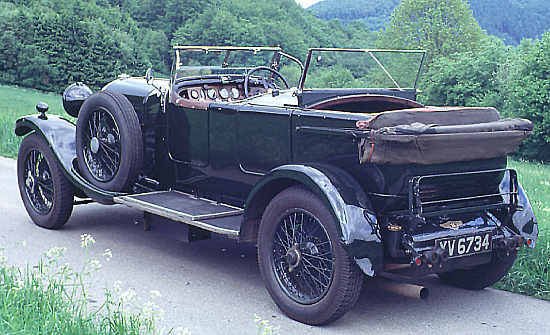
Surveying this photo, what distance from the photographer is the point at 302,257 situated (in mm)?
4457

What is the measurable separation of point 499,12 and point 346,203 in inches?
3978

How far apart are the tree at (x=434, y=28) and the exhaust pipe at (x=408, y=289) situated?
150 feet

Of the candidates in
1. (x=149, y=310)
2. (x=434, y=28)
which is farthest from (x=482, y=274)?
(x=434, y=28)

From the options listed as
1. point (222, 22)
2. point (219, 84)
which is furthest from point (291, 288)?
point (222, 22)

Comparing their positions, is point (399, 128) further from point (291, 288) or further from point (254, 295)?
point (254, 295)

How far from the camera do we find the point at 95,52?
61156mm

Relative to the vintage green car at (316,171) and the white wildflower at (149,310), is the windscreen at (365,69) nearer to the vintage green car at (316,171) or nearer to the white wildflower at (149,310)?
the vintage green car at (316,171)

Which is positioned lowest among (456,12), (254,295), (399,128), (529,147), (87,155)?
(529,147)

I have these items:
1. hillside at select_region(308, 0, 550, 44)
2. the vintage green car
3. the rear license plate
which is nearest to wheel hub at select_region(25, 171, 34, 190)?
the vintage green car

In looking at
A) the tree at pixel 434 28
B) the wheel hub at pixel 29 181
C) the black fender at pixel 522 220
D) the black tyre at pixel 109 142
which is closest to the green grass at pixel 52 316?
the black tyre at pixel 109 142

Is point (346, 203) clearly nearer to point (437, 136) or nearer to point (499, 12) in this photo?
point (437, 136)

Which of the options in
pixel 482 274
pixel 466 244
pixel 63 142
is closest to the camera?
pixel 466 244

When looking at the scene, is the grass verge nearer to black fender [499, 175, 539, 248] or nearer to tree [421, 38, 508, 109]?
black fender [499, 175, 539, 248]

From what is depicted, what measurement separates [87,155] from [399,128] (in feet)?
11.1
